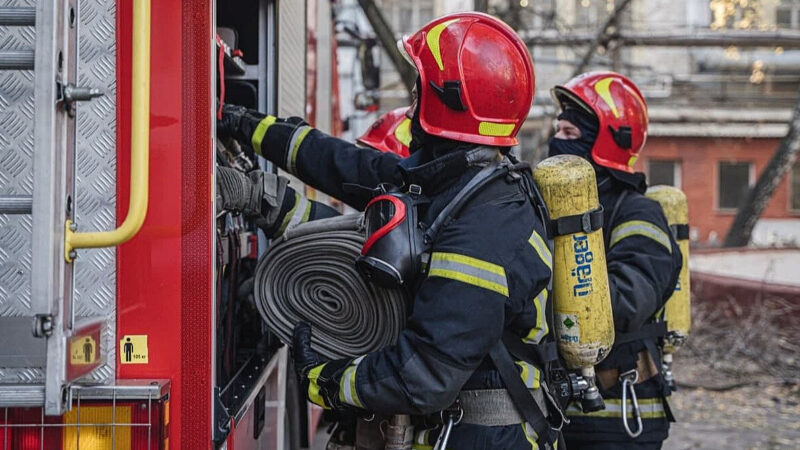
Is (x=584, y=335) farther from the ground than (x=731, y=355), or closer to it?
farther from the ground

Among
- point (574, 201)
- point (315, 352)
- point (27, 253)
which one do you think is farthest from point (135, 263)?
point (574, 201)

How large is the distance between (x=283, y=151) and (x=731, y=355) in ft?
24.3

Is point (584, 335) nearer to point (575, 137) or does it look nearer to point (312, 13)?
point (575, 137)

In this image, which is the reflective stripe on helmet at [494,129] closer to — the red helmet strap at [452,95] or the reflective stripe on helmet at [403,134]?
the red helmet strap at [452,95]

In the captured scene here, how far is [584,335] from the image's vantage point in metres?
2.77

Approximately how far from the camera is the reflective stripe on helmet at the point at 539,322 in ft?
8.30

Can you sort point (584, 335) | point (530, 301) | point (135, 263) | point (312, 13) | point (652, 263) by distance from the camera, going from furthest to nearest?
point (312, 13), point (652, 263), point (584, 335), point (530, 301), point (135, 263)

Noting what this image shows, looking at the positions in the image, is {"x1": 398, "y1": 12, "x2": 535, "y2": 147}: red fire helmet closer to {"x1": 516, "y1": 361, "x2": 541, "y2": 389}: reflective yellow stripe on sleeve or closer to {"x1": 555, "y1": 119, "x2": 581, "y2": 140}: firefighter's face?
{"x1": 516, "y1": 361, "x2": 541, "y2": 389}: reflective yellow stripe on sleeve

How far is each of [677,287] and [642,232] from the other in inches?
25.6

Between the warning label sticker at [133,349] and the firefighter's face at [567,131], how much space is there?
2255mm

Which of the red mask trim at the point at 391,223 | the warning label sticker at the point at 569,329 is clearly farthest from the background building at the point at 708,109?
the red mask trim at the point at 391,223

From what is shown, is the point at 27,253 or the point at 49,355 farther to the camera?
the point at 27,253

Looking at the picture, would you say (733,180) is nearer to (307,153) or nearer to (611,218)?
(611,218)

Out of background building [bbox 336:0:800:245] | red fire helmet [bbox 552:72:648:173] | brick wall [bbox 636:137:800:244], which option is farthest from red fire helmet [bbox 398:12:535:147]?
brick wall [bbox 636:137:800:244]
